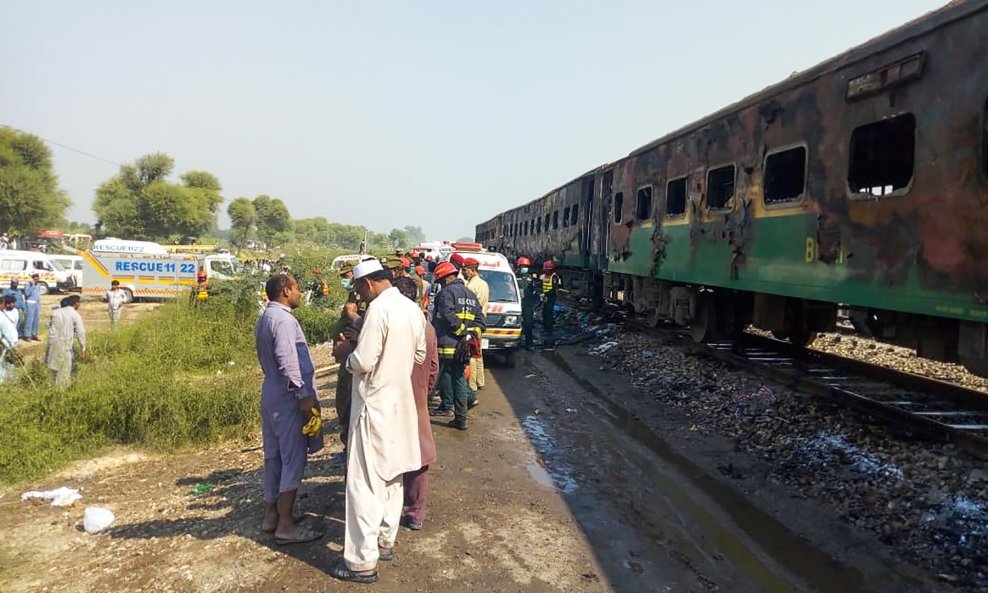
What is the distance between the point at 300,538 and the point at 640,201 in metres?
9.08

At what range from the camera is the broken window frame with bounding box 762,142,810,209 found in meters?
6.08

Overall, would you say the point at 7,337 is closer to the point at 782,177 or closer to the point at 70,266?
the point at 782,177

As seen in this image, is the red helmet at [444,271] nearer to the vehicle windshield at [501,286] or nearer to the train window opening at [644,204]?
the vehicle windshield at [501,286]

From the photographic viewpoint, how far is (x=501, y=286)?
33.4 ft

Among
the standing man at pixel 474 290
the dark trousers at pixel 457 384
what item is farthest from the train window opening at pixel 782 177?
the dark trousers at pixel 457 384

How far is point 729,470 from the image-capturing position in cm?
537

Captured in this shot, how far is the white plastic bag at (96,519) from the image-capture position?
14.1 ft

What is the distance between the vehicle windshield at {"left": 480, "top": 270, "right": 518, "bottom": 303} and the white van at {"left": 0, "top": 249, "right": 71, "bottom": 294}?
1827 cm

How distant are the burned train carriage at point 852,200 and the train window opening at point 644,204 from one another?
0.72 metres

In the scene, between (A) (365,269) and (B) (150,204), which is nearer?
(A) (365,269)

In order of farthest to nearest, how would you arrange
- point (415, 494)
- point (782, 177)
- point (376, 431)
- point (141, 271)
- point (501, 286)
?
1. point (141, 271)
2. point (501, 286)
3. point (782, 177)
4. point (415, 494)
5. point (376, 431)

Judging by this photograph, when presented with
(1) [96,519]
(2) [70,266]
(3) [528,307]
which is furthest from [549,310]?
(2) [70,266]

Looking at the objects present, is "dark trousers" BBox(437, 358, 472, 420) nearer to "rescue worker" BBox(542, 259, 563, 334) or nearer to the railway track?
the railway track

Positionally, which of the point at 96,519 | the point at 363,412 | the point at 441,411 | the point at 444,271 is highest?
the point at 444,271
